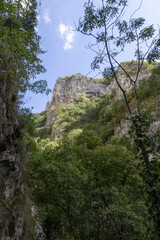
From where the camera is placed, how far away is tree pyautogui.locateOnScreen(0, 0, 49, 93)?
172 inches

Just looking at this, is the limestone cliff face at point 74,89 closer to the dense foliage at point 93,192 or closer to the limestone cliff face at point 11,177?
the dense foliage at point 93,192

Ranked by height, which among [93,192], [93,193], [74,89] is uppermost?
[74,89]

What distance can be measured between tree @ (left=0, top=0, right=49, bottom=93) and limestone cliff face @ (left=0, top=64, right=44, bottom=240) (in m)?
0.51

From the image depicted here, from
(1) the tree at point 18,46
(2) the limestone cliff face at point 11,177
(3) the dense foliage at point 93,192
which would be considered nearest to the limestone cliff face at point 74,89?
(1) the tree at point 18,46

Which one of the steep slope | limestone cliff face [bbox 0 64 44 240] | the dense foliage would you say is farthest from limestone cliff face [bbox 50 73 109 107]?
limestone cliff face [bbox 0 64 44 240]

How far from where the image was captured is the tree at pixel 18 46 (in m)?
4.37

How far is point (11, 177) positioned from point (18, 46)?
14.2ft

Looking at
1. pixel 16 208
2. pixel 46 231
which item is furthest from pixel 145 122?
pixel 46 231

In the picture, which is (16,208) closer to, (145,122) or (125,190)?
(125,190)

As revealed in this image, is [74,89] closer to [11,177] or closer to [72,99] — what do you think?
[72,99]

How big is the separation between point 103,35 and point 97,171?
219 inches

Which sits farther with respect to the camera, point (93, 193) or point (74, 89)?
point (74, 89)

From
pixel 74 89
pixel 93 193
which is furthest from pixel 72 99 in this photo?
pixel 93 193

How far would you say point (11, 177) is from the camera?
504cm
